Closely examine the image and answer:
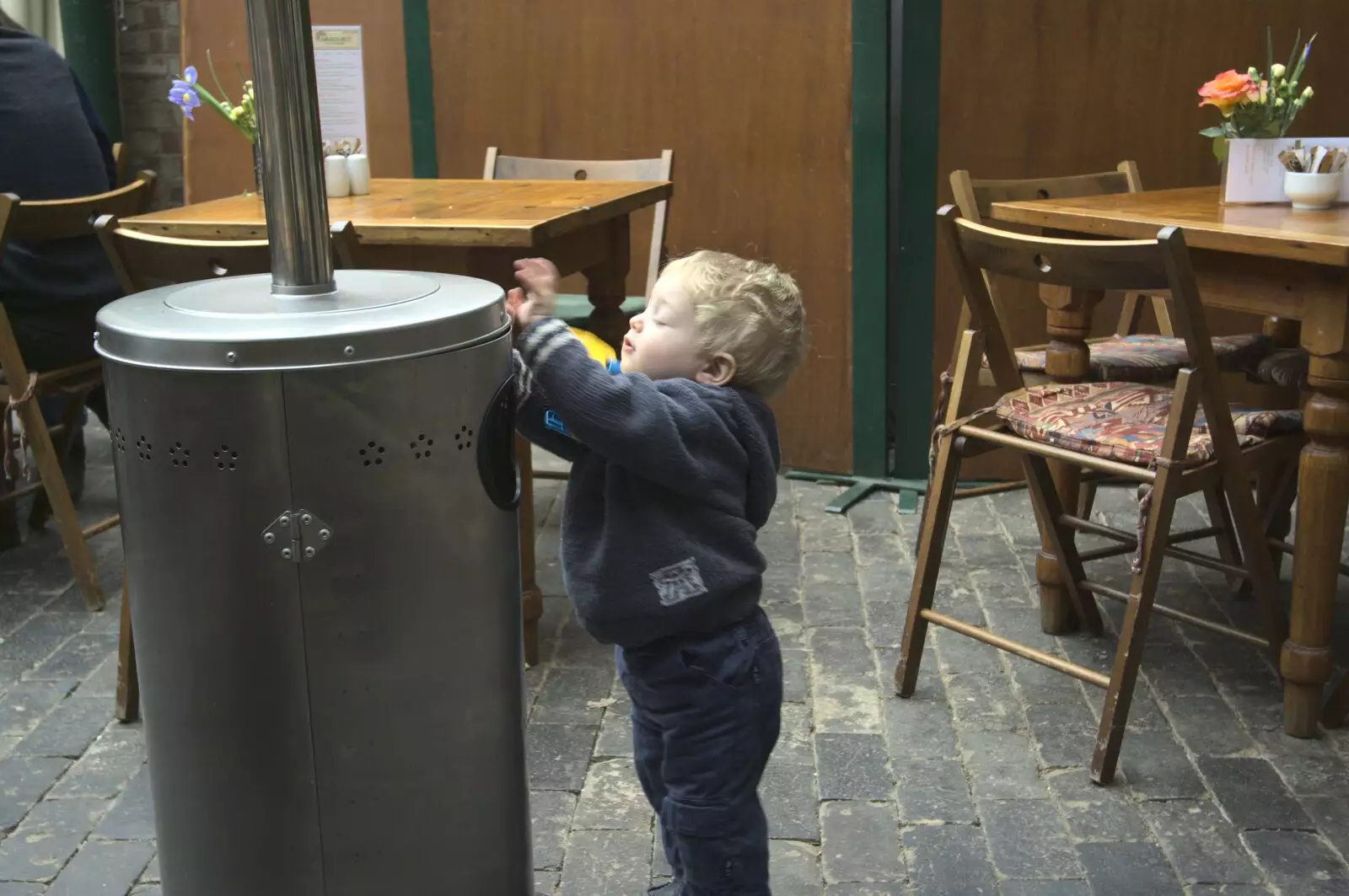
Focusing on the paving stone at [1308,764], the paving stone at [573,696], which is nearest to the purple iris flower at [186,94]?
the paving stone at [573,696]

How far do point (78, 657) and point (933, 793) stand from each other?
2028 mm

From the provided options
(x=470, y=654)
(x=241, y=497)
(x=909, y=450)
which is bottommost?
(x=909, y=450)

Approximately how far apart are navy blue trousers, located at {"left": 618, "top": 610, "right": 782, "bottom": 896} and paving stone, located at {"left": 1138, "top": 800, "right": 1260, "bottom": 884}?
83 centimetres

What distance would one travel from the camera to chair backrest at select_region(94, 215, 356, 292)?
2650 mm

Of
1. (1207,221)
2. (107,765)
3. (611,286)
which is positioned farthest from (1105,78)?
(107,765)

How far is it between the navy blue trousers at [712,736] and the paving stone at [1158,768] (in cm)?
100

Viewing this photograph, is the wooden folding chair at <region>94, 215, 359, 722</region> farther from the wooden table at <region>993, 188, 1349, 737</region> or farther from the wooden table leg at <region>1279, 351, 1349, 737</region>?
the wooden table leg at <region>1279, 351, 1349, 737</region>

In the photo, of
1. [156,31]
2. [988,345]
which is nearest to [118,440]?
[988,345]

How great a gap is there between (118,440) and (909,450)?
128 inches

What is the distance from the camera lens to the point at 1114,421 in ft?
9.32

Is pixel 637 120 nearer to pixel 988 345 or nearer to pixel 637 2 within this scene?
pixel 637 2

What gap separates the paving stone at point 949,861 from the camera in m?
2.32

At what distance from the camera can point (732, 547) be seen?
1.89 metres

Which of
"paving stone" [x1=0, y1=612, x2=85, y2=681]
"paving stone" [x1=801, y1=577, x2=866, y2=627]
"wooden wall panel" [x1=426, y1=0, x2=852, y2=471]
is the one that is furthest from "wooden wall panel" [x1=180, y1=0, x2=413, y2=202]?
"paving stone" [x1=801, y1=577, x2=866, y2=627]
